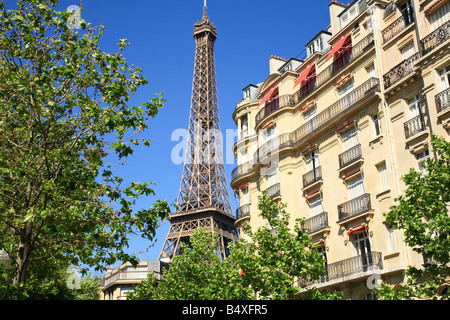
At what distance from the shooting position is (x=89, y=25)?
46.8 ft

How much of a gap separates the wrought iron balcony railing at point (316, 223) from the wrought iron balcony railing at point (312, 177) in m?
2.12

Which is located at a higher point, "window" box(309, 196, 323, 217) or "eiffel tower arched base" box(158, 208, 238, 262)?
"eiffel tower arched base" box(158, 208, 238, 262)

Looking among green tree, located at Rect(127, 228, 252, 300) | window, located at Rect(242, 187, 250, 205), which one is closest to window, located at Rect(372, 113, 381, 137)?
green tree, located at Rect(127, 228, 252, 300)

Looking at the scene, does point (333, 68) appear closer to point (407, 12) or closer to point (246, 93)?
point (407, 12)

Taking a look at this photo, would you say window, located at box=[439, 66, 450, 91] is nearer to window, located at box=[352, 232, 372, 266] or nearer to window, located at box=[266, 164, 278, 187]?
window, located at box=[352, 232, 372, 266]

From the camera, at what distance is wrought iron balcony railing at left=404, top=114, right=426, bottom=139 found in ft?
73.7

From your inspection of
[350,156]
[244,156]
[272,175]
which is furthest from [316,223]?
[244,156]

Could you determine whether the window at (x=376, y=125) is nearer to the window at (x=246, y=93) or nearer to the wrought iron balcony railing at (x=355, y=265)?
the wrought iron balcony railing at (x=355, y=265)

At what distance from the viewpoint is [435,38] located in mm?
21953

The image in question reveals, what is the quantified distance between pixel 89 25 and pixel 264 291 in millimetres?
13180

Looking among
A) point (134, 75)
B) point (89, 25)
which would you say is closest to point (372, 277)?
point (134, 75)

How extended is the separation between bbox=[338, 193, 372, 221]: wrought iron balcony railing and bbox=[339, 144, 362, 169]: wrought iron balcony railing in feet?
6.85

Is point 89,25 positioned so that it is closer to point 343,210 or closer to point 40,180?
point 40,180
